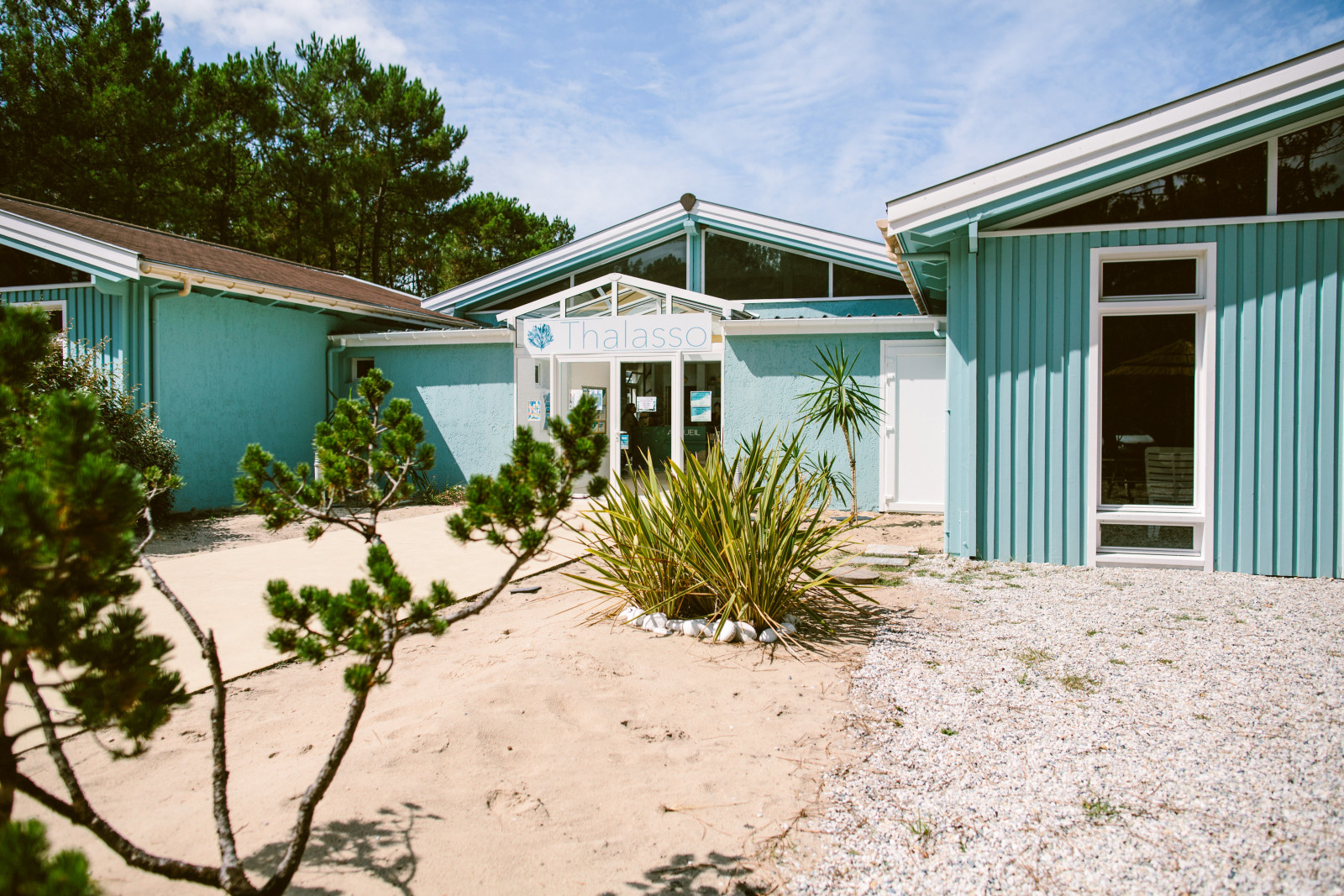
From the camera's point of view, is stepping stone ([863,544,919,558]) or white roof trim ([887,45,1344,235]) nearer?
white roof trim ([887,45,1344,235])

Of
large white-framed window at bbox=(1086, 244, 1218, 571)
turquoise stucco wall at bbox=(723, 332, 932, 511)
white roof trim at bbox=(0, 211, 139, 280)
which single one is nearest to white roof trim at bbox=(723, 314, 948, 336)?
turquoise stucco wall at bbox=(723, 332, 932, 511)

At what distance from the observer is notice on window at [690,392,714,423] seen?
10.6m

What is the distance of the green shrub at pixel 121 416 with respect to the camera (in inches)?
305

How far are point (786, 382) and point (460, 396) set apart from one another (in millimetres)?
4826

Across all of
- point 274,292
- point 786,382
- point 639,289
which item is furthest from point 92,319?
point 786,382

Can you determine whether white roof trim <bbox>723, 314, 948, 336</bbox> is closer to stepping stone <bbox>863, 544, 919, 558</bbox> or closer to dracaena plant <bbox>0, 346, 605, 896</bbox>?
stepping stone <bbox>863, 544, 919, 558</bbox>

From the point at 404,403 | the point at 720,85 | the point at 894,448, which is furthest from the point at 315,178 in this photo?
the point at 404,403

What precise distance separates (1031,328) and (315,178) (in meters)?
21.9

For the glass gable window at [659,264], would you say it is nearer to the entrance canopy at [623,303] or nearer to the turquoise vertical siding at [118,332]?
the entrance canopy at [623,303]

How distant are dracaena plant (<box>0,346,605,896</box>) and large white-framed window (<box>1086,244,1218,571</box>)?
5311 millimetres

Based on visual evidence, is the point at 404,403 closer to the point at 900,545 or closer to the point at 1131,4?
the point at 900,545

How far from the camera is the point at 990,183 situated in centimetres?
604

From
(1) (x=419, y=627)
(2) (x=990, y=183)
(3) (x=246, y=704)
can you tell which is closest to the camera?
(1) (x=419, y=627)

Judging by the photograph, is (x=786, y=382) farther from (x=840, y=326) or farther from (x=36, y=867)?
(x=36, y=867)
